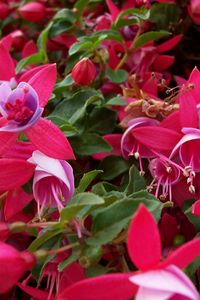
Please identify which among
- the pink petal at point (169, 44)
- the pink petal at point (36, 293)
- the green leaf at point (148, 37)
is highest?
the green leaf at point (148, 37)

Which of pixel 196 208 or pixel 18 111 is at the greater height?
pixel 18 111

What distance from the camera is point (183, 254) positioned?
0.43 meters

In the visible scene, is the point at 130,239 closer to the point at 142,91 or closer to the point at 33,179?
the point at 33,179

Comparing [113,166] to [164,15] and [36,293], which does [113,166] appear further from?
[164,15]

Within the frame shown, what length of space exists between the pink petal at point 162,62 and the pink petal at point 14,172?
1.30 feet

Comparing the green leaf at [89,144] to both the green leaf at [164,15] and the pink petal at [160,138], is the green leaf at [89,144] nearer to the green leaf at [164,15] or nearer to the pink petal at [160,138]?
the pink petal at [160,138]

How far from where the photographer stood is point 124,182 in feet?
2.21

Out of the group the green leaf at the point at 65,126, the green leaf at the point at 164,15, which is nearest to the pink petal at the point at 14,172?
the green leaf at the point at 65,126

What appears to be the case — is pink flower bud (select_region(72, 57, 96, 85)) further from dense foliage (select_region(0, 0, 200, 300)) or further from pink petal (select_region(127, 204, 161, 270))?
pink petal (select_region(127, 204, 161, 270))

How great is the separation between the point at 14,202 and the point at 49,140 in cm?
9

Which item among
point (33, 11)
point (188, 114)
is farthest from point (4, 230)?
point (33, 11)

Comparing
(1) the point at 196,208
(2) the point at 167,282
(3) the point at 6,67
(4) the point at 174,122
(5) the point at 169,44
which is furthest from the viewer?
(5) the point at 169,44

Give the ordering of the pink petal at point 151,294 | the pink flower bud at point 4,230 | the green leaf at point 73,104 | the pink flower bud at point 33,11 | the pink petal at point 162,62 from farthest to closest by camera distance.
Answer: the pink flower bud at point 33,11 < the pink petal at point 162,62 < the green leaf at point 73,104 < the pink flower bud at point 4,230 < the pink petal at point 151,294

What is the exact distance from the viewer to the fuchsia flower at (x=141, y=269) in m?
0.41
